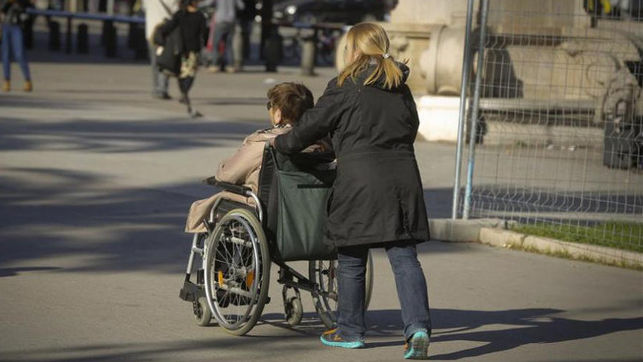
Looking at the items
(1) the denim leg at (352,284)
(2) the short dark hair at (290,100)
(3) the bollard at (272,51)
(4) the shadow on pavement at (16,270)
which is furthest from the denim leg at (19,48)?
(1) the denim leg at (352,284)

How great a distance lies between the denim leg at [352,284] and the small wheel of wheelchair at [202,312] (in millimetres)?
836

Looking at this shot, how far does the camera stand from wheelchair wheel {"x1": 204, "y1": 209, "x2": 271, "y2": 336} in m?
6.55

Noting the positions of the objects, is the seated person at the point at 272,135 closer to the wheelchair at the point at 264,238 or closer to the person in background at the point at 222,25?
the wheelchair at the point at 264,238

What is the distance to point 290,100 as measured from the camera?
6828 mm

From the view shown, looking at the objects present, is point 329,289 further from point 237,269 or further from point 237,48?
point 237,48

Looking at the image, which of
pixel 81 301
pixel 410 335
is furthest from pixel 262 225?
pixel 81 301

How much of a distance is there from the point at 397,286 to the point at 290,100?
114 centimetres

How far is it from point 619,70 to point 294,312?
252 inches

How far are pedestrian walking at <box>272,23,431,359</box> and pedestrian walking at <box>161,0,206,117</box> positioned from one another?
1173 centimetres

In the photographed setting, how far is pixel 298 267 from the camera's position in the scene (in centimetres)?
891

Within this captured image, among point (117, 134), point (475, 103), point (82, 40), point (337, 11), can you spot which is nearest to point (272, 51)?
point (82, 40)

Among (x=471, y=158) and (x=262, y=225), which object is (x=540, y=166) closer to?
(x=471, y=158)

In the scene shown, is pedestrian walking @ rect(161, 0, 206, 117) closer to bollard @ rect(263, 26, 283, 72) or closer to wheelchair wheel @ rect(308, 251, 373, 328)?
wheelchair wheel @ rect(308, 251, 373, 328)

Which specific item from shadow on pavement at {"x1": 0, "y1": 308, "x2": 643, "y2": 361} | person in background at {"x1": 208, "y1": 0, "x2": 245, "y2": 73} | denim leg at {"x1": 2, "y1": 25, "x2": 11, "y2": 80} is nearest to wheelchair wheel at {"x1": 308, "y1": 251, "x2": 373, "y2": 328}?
shadow on pavement at {"x1": 0, "y1": 308, "x2": 643, "y2": 361}
